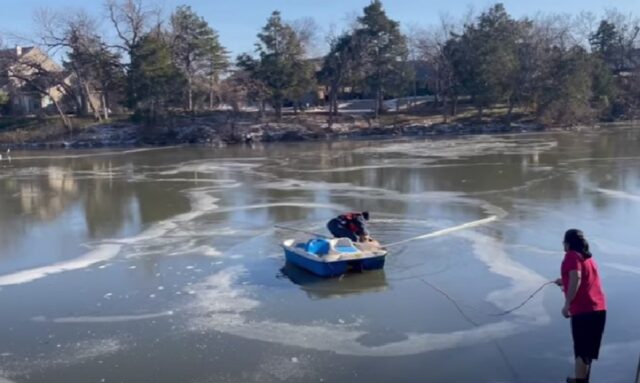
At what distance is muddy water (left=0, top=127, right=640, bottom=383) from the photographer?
7.44 meters

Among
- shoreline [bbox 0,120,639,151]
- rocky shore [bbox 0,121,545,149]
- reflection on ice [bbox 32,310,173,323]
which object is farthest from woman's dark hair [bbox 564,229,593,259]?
rocky shore [bbox 0,121,545,149]

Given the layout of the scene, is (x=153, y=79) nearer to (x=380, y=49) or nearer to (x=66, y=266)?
(x=380, y=49)

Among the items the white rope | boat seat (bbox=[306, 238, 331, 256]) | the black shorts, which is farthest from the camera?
the white rope

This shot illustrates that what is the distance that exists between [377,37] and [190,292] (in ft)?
138

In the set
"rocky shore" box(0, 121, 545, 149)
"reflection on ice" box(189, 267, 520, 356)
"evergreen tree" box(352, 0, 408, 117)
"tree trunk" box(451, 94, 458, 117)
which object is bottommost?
"reflection on ice" box(189, 267, 520, 356)

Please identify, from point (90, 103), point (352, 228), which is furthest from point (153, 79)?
point (352, 228)

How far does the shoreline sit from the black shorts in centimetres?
3982

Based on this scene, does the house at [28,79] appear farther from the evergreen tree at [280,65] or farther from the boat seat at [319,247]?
the boat seat at [319,247]

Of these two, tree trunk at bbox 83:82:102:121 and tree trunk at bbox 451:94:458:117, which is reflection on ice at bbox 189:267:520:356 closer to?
tree trunk at bbox 451:94:458:117

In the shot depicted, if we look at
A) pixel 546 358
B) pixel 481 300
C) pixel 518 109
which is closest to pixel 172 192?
pixel 481 300

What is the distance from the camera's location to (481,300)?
9.43 m

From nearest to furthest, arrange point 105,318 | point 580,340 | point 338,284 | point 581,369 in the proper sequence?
point 580,340 → point 581,369 → point 105,318 → point 338,284

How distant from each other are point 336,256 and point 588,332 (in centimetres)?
490

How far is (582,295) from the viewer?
601cm
